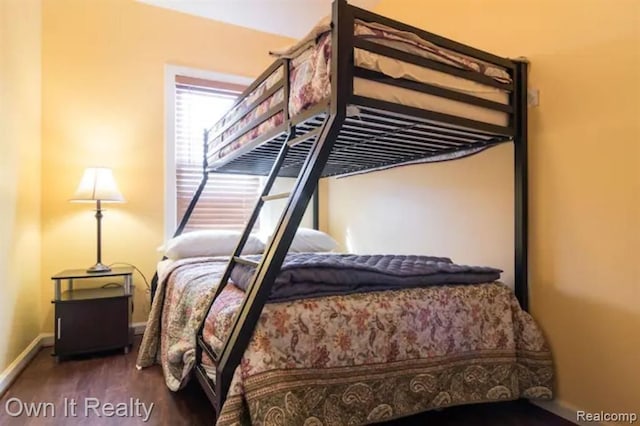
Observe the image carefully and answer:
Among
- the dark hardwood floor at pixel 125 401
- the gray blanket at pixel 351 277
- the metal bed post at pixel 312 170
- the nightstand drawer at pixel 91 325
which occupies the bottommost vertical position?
the dark hardwood floor at pixel 125 401

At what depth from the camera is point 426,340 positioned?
60.6 inches

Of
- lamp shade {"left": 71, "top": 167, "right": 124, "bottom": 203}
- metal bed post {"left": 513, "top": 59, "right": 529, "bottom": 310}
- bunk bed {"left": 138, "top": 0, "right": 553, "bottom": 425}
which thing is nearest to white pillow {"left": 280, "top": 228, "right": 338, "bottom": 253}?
bunk bed {"left": 138, "top": 0, "right": 553, "bottom": 425}

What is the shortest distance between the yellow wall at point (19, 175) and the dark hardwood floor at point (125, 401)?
0.22 meters

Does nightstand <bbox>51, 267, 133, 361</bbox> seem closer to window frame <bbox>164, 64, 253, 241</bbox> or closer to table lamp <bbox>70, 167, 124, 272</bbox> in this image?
table lamp <bbox>70, 167, 124, 272</bbox>

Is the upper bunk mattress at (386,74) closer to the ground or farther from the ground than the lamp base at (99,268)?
farther from the ground

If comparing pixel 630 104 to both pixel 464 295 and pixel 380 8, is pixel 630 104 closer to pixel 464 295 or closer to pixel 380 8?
pixel 464 295

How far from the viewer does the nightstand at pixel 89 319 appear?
7.89ft

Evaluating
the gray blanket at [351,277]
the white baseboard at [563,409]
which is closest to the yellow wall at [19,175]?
the gray blanket at [351,277]

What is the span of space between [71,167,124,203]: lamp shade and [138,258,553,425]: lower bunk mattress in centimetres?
114

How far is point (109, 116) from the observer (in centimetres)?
295

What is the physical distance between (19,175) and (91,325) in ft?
3.36

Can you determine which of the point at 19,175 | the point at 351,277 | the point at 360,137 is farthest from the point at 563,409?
the point at 19,175

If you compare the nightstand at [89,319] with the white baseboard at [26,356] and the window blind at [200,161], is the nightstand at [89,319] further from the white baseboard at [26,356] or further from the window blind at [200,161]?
the window blind at [200,161]

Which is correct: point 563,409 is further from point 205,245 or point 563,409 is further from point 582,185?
point 205,245
